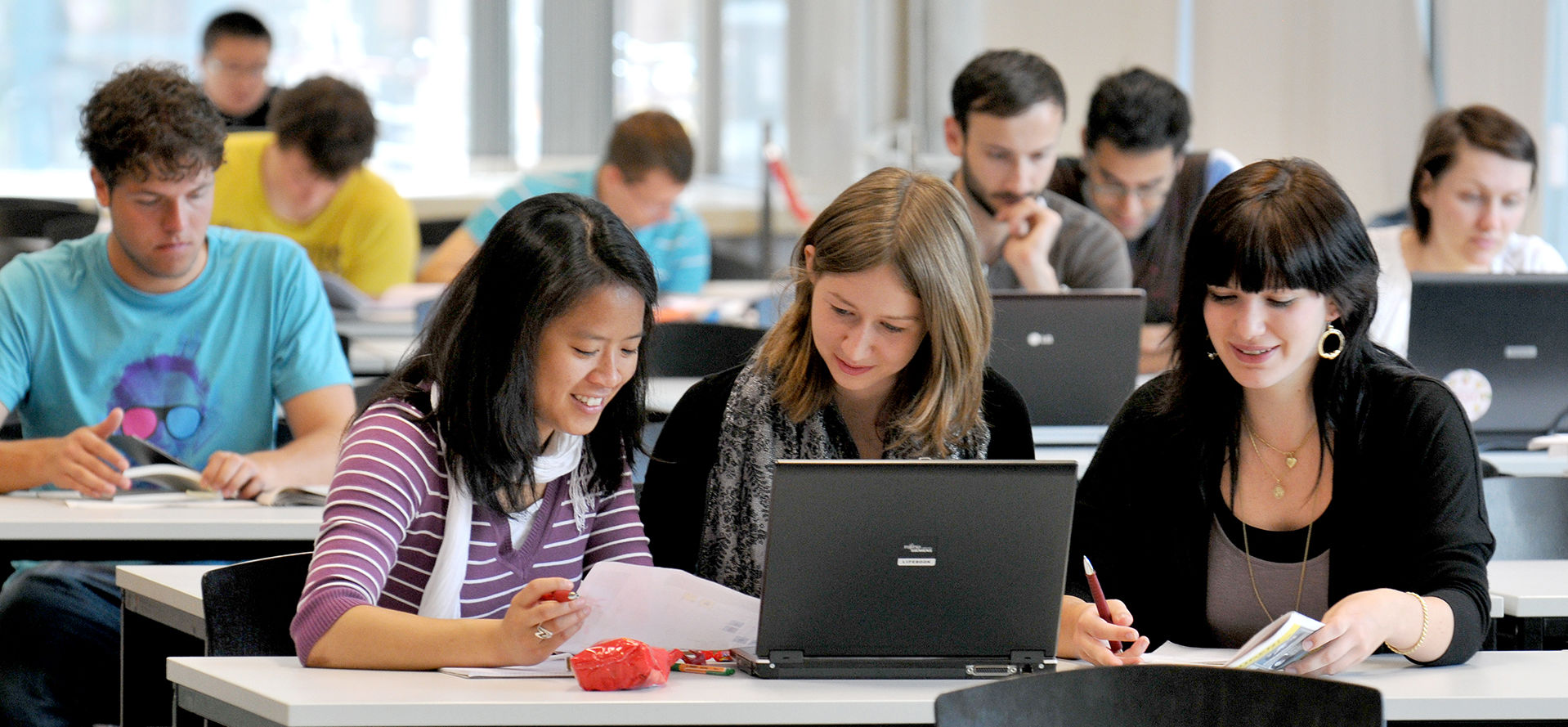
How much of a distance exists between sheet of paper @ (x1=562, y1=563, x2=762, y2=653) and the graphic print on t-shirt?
1240mm

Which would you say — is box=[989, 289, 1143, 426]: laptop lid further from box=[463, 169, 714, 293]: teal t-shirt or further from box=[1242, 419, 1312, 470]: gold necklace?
box=[463, 169, 714, 293]: teal t-shirt

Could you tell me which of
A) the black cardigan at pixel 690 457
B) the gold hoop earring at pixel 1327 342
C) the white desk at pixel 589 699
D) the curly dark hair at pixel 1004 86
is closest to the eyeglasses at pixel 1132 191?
the curly dark hair at pixel 1004 86

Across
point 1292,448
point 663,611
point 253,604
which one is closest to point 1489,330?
point 1292,448

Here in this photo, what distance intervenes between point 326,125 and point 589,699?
9.53ft

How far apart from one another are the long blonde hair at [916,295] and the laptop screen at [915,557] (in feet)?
1.40

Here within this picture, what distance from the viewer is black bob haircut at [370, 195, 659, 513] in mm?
1748

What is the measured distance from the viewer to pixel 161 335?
269 centimetres

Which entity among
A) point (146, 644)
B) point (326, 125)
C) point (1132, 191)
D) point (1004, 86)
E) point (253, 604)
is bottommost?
point (146, 644)

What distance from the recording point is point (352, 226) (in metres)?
4.40

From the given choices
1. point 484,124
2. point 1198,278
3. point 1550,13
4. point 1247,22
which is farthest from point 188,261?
point 484,124

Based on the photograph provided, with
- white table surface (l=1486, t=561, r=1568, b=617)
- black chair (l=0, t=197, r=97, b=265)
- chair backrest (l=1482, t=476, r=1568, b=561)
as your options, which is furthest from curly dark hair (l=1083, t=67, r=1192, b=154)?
black chair (l=0, t=197, r=97, b=265)

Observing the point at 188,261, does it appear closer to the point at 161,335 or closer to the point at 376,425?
the point at 161,335

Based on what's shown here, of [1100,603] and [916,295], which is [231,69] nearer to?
[916,295]

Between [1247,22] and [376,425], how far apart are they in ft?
14.7
